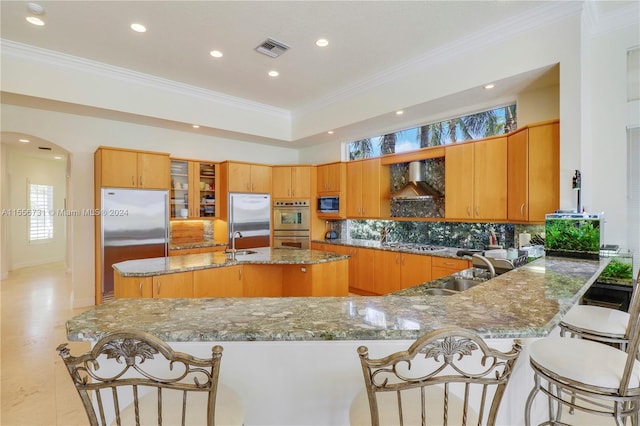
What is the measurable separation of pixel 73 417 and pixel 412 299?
2457 millimetres

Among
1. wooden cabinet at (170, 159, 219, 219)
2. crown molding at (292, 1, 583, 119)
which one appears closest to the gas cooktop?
crown molding at (292, 1, 583, 119)

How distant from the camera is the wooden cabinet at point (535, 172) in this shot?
3033 mm

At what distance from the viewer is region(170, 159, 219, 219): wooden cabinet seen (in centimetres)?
522

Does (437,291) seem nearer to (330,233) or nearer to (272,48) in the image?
(272,48)

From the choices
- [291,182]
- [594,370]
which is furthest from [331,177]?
[594,370]

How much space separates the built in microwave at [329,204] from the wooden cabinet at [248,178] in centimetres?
105

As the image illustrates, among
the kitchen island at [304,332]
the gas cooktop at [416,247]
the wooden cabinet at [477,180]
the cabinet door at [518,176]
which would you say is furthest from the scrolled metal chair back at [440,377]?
the gas cooktop at [416,247]

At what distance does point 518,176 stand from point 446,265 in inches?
52.2

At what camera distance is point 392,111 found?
4285mm

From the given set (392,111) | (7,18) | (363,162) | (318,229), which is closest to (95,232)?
(7,18)

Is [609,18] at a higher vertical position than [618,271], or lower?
higher

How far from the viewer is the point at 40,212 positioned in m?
8.12

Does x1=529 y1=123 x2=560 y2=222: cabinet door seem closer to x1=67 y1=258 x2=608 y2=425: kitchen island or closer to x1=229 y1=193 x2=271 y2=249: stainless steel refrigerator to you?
x1=67 y1=258 x2=608 y2=425: kitchen island

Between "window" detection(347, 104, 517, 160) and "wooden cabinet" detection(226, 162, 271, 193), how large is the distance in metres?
1.73
